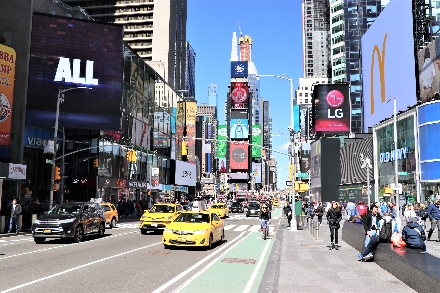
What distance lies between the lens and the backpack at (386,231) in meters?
14.3

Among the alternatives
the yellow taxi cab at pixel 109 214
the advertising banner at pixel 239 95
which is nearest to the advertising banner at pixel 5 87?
the yellow taxi cab at pixel 109 214

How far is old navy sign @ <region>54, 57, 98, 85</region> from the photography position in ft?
165

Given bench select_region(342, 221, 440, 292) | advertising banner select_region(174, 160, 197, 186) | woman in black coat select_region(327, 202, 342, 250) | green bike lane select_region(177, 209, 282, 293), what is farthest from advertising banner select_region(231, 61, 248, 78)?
bench select_region(342, 221, 440, 292)

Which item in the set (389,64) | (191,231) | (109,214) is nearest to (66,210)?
(191,231)

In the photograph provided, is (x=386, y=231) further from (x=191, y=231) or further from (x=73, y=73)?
(x=73, y=73)

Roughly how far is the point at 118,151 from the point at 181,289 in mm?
51588

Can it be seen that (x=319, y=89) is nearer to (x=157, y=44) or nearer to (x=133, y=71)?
(x=133, y=71)

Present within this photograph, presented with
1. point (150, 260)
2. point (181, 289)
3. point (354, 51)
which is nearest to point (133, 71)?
point (150, 260)

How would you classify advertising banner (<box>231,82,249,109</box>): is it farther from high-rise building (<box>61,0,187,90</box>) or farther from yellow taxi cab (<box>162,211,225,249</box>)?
yellow taxi cab (<box>162,211,225,249</box>)

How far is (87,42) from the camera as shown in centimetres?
5231

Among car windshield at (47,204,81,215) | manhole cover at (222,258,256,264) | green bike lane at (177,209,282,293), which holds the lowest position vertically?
manhole cover at (222,258,256,264)

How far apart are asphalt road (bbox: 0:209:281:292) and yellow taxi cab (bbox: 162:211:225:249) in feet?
1.26

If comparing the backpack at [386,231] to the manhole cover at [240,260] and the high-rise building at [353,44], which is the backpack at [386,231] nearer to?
the manhole cover at [240,260]

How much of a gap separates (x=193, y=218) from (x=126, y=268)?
6.73m
